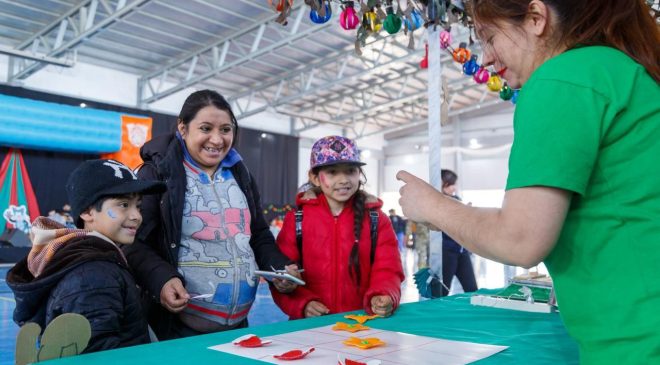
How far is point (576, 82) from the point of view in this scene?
547 millimetres

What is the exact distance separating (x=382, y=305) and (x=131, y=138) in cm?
751

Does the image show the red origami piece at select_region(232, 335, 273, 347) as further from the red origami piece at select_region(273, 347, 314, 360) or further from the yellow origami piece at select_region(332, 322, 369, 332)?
the yellow origami piece at select_region(332, 322, 369, 332)

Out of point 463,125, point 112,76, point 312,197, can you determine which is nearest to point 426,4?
point 312,197

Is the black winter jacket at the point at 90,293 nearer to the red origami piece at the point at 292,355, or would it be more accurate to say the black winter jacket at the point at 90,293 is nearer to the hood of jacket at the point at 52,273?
the hood of jacket at the point at 52,273

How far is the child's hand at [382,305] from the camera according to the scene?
51.1 inches

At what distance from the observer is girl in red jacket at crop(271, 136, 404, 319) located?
65.7 inches

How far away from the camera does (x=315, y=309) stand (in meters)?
1.51

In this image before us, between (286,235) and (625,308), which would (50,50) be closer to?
(286,235)

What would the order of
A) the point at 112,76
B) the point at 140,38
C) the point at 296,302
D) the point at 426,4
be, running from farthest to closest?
the point at 112,76
the point at 140,38
the point at 426,4
the point at 296,302

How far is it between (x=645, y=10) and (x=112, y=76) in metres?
9.81

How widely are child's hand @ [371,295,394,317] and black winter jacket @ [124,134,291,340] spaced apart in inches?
18.9

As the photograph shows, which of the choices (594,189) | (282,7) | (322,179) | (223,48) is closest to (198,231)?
(322,179)

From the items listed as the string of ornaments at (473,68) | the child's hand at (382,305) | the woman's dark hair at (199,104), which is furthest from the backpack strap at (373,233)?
the string of ornaments at (473,68)

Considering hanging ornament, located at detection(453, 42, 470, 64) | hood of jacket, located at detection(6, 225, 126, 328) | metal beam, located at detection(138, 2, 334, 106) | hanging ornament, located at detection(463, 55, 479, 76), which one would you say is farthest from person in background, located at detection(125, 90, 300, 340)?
metal beam, located at detection(138, 2, 334, 106)
